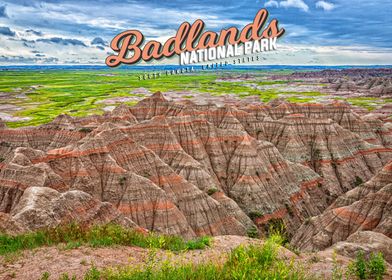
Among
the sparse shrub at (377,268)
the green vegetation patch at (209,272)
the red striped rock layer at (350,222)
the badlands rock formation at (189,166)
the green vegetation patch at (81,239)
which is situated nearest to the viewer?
the green vegetation patch at (209,272)

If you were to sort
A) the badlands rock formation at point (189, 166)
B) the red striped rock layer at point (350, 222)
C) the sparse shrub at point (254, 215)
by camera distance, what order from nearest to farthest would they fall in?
1. the badlands rock formation at point (189, 166)
2. the red striped rock layer at point (350, 222)
3. the sparse shrub at point (254, 215)

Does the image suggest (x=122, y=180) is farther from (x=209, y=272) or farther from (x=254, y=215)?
(x=209, y=272)

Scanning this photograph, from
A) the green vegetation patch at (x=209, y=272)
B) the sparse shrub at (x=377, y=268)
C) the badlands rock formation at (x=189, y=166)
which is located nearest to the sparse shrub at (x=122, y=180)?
the badlands rock formation at (x=189, y=166)

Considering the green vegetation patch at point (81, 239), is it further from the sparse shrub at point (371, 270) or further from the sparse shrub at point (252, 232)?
the sparse shrub at point (252, 232)

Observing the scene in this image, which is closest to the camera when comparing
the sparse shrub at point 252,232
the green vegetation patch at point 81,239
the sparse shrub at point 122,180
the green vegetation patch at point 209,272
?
the green vegetation patch at point 209,272

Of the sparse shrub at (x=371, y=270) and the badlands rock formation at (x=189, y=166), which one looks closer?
the sparse shrub at (x=371, y=270)

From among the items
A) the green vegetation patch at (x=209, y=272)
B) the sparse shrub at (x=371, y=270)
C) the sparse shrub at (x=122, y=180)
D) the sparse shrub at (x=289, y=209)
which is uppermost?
the green vegetation patch at (x=209, y=272)

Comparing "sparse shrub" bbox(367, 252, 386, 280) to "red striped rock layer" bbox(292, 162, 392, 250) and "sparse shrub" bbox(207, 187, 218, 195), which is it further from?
"sparse shrub" bbox(207, 187, 218, 195)

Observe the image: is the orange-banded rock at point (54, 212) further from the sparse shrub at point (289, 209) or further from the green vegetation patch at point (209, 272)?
the sparse shrub at point (289, 209)

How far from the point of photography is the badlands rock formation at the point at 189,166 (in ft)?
116

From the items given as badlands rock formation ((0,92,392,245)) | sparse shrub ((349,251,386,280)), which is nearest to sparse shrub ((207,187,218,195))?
badlands rock formation ((0,92,392,245))

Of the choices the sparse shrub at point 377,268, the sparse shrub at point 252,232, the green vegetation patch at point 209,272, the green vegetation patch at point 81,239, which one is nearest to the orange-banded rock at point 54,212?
the green vegetation patch at point 81,239

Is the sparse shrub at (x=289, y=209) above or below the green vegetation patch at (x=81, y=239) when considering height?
below

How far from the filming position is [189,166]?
2136 inches
